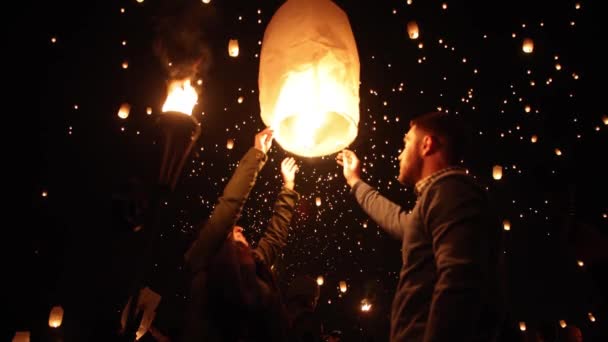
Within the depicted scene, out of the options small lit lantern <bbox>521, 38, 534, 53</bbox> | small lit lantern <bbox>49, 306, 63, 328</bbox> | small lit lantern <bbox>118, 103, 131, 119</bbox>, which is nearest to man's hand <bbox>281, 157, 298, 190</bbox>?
small lit lantern <bbox>118, 103, 131, 119</bbox>

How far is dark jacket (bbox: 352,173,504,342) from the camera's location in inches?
52.7

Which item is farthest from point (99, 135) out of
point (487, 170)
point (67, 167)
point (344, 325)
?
point (344, 325)

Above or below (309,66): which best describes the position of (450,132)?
below

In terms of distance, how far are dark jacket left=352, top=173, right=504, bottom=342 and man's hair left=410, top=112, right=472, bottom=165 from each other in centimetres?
31

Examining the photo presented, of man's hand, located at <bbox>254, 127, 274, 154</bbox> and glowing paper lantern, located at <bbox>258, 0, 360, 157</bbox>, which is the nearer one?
glowing paper lantern, located at <bbox>258, 0, 360, 157</bbox>

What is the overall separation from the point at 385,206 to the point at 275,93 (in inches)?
42.0

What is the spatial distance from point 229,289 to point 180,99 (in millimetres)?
1168

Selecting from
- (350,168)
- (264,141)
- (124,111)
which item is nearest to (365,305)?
(124,111)

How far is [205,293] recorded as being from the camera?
246 cm

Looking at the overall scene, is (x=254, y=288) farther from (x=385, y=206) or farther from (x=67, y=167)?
(x=67, y=167)

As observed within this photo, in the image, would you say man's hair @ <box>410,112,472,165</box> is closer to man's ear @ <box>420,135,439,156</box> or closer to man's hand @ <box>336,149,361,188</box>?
man's ear @ <box>420,135,439,156</box>

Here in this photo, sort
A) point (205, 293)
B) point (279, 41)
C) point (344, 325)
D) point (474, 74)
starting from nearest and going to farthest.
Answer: point (279, 41) < point (205, 293) < point (474, 74) < point (344, 325)

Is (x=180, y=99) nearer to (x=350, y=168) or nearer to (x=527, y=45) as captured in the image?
(x=350, y=168)

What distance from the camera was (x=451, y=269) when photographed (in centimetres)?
141
